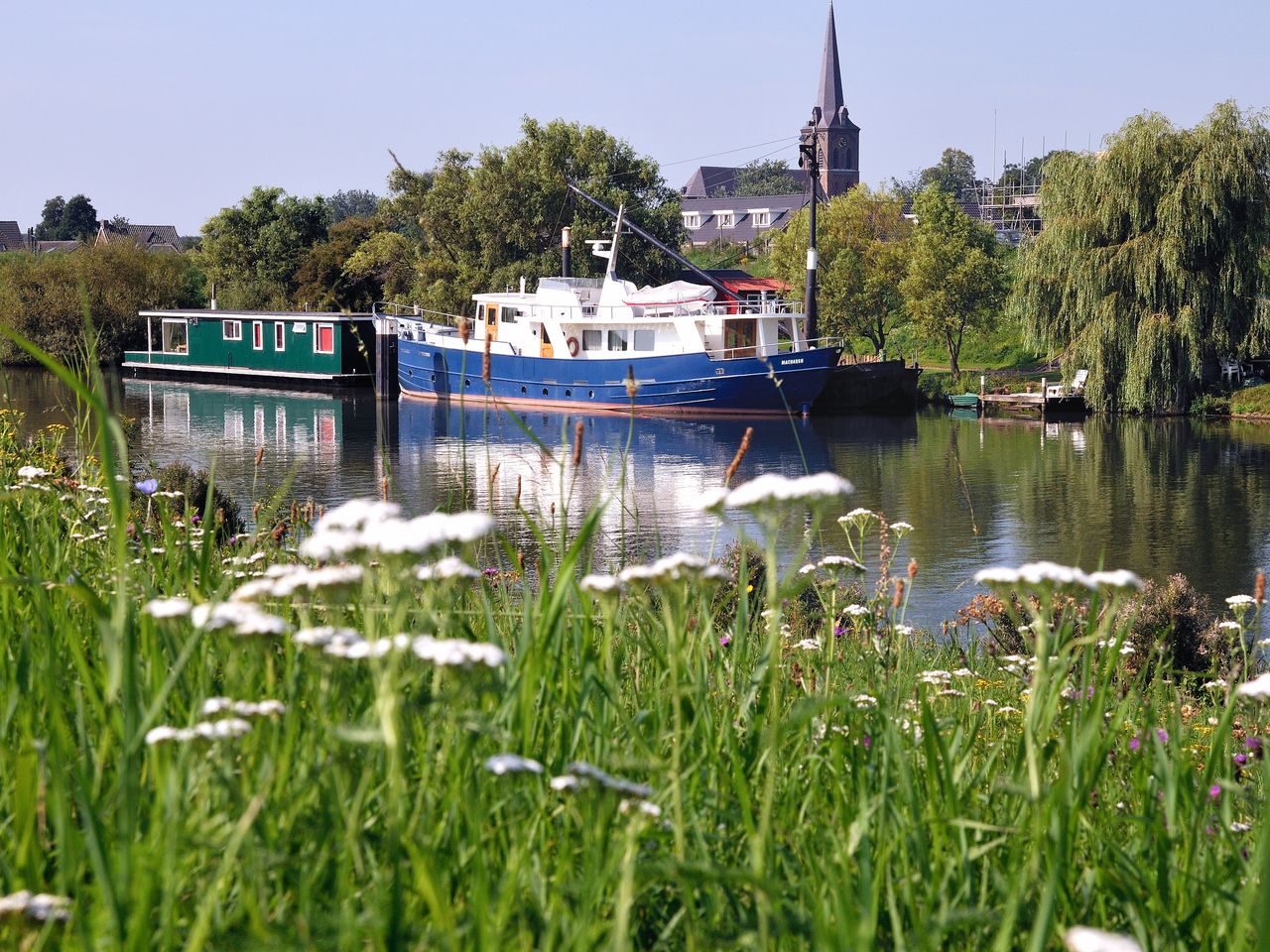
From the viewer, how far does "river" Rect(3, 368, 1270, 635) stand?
14.7 meters

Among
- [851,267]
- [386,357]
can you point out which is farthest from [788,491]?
[851,267]

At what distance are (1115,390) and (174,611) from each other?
112ft

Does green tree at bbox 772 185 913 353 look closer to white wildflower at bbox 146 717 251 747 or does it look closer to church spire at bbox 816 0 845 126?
white wildflower at bbox 146 717 251 747

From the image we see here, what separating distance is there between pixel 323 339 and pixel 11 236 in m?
77.1

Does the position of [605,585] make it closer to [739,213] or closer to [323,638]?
[323,638]

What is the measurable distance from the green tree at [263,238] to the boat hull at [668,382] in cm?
2679

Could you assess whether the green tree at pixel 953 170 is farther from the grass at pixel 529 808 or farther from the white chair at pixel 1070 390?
the grass at pixel 529 808

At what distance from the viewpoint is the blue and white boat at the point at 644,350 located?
114 feet

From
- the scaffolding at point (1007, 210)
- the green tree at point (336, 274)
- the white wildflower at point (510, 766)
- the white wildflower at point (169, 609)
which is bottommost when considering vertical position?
the white wildflower at point (510, 766)

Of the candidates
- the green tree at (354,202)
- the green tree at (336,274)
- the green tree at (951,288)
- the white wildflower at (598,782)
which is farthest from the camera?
the green tree at (354,202)

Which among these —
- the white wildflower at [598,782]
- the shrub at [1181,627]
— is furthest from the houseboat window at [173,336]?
the white wildflower at [598,782]

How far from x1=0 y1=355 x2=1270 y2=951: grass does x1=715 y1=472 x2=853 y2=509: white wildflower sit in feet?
0.11

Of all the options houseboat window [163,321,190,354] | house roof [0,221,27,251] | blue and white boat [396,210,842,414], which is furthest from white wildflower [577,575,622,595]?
house roof [0,221,27,251]

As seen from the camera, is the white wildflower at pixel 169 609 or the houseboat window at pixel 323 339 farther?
the houseboat window at pixel 323 339
